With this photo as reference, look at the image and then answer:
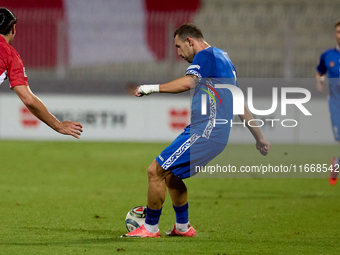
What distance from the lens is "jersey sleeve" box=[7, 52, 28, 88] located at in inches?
179

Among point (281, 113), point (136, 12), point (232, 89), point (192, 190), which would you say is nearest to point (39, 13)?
point (136, 12)

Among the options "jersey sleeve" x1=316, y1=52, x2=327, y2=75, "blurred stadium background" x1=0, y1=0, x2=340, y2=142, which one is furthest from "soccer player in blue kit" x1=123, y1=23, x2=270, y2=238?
"blurred stadium background" x1=0, y1=0, x2=340, y2=142

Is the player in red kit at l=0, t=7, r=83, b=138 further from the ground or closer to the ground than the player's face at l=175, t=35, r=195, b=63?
closer to the ground

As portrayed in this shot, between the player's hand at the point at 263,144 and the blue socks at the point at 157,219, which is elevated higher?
the player's hand at the point at 263,144

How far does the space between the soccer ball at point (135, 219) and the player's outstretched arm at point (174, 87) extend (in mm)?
1344

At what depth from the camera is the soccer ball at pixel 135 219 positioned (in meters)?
5.36

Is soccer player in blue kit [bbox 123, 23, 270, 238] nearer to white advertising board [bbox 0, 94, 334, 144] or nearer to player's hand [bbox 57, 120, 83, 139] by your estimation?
player's hand [bbox 57, 120, 83, 139]

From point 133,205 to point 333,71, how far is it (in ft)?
12.5

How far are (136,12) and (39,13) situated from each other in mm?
4990

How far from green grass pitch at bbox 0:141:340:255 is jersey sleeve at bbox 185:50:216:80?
1497 mm

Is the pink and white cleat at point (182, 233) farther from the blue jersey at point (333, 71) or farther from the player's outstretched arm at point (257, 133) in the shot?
the blue jersey at point (333, 71)

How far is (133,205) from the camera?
7324 millimetres

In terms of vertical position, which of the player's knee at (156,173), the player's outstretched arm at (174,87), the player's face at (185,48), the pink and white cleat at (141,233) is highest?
the player's face at (185,48)

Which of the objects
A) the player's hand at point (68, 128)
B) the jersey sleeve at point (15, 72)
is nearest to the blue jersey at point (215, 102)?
the player's hand at point (68, 128)
